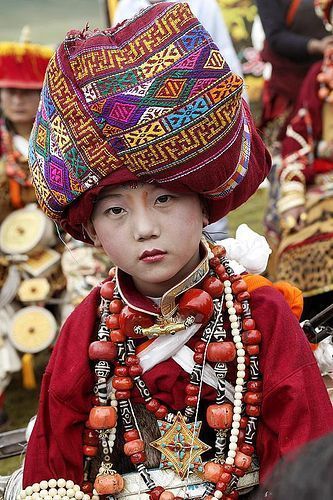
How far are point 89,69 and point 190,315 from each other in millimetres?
595

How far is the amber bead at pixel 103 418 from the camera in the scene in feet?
7.05

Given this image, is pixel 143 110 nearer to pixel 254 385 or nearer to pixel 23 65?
pixel 254 385

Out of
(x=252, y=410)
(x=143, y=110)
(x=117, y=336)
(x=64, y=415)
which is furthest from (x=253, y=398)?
(x=143, y=110)

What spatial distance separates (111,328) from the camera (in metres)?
2.20

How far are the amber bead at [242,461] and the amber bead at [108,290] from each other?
1.57 feet

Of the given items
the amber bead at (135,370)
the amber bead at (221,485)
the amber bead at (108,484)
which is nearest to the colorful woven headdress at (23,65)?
the amber bead at (135,370)

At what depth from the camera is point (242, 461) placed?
2100 millimetres

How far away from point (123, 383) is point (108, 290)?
0.23 metres

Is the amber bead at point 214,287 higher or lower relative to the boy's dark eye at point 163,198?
lower

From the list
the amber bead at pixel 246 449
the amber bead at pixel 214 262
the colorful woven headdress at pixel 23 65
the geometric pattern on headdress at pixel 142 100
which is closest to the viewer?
the geometric pattern on headdress at pixel 142 100

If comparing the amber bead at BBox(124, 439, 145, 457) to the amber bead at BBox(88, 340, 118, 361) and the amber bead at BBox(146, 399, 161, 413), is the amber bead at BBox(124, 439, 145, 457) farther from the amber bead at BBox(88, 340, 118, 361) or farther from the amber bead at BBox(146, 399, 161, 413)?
the amber bead at BBox(88, 340, 118, 361)

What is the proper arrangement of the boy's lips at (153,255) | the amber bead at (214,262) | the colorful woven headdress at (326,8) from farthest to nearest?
the colorful woven headdress at (326,8) < the amber bead at (214,262) < the boy's lips at (153,255)

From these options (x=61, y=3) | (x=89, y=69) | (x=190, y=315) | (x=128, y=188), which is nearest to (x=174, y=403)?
(x=190, y=315)

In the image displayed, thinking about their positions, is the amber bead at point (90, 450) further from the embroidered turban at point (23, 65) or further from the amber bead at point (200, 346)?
the embroidered turban at point (23, 65)
